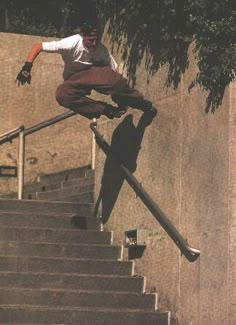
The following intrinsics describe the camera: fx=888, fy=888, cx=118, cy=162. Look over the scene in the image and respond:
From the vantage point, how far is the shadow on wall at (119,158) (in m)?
9.34

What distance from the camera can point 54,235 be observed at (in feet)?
30.8


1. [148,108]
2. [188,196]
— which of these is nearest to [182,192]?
[188,196]

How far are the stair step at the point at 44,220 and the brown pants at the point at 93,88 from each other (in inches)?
54.5

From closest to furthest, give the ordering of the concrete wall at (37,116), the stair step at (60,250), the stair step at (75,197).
→ the stair step at (60,250)
the stair step at (75,197)
the concrete wall at (37,116)

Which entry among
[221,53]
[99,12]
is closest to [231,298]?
[221,53]

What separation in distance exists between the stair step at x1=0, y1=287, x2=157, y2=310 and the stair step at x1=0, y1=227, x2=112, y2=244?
3.06 feet

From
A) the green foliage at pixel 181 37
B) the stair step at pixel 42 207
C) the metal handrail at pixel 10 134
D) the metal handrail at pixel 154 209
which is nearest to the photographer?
the green foliage at pixel 181 37

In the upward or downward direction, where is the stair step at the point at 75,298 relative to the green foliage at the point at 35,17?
downward

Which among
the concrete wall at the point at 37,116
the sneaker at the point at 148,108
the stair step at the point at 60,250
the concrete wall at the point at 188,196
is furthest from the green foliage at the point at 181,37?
the concrete wall at the point at 37,116

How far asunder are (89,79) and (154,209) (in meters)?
1.44

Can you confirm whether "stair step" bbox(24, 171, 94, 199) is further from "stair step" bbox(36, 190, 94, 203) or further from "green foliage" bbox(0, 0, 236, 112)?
"green foliage" bbox(0, 0, 236, 112)

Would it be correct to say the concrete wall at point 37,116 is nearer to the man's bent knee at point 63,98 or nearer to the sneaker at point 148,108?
the sneaker at point 148,108

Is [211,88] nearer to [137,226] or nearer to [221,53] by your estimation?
[221,53]

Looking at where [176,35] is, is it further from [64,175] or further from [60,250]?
[64,175]
